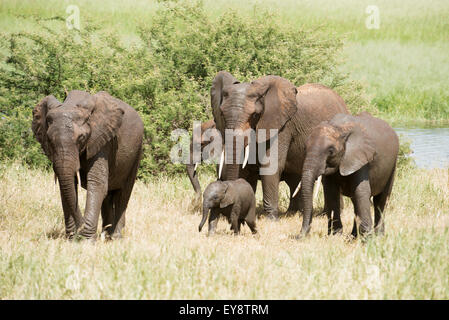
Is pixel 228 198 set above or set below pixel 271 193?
above

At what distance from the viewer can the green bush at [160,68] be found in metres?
13.4

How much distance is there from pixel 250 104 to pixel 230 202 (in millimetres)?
1398

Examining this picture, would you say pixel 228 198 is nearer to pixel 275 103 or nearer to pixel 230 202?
pixel 230 202

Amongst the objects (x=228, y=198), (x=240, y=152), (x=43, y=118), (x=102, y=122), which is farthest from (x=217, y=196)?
(x=43, y=118)

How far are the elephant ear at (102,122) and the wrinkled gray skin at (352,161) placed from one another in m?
2.17

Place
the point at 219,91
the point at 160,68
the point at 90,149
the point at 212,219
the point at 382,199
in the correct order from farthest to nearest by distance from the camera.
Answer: the point at 160,68
the point at 219,91
the point at 212,219
the point at 382,199
the point at 90,149

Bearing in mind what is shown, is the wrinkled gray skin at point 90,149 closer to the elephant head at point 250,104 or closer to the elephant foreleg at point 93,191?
the elephant foreleg at point 93,191

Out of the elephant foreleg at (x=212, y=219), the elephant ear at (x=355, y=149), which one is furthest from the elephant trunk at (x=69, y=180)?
the elephant ear at (x=355, y=149)

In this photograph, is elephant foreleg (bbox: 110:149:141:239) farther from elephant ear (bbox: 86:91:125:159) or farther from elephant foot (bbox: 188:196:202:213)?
elephant foot (bbox: 188:196:202:213)

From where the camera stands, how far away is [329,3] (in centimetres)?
3738

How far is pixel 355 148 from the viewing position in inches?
293

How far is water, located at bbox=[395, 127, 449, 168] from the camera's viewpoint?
15.9 m

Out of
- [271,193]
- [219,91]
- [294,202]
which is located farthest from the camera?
[294,202]

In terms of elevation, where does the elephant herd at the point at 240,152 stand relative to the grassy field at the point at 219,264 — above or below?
above
